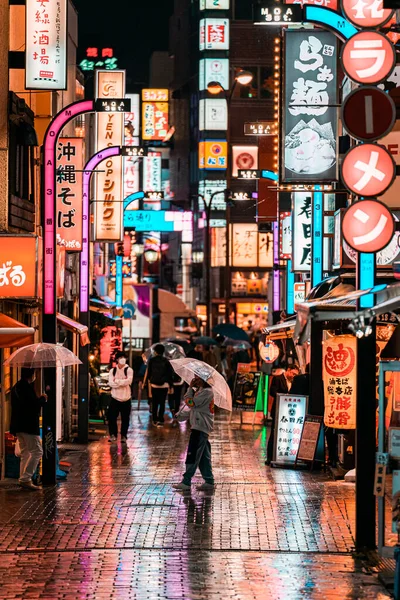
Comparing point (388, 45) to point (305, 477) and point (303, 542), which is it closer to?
point (303, 542)

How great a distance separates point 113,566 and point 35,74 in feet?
34.7

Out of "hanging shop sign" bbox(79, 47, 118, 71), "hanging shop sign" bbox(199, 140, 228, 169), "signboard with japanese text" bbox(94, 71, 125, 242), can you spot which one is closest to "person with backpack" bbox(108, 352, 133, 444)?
"signboard with japanese text" bbox(94, 71, 125, 242)

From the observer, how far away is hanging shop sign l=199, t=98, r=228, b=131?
7000 cm

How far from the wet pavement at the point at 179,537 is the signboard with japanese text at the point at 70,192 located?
5684mm

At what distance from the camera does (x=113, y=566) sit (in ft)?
38.9

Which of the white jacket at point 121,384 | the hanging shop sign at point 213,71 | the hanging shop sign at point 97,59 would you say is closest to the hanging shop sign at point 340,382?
the white jacket at point 121,384

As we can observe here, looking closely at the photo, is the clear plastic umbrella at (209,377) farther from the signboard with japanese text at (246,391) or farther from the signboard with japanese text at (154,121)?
the signboard with japanese text at (154,121)

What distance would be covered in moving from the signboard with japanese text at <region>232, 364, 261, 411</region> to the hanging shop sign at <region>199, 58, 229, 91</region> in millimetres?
43733

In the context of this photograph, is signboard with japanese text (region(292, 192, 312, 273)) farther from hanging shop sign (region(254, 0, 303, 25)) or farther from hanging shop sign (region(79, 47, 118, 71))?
hanging shop sign (region(79, 47, 118, 71))

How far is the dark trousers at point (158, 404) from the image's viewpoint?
96.6 ft

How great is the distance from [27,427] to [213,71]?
56.5 meters

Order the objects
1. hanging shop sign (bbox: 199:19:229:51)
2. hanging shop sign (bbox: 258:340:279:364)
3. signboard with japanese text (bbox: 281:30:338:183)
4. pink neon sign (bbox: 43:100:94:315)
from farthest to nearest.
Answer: hanging shop sign (bbox: 199:19:229:51), hanging shop sign (bbox: 258:340:279:364), pink neon sign (bbox: 43:100:94:315), signboard with japanese text (bbox: 281:30:338:183)

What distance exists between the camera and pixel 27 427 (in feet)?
57.8

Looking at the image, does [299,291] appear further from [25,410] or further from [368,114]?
[368,114]
